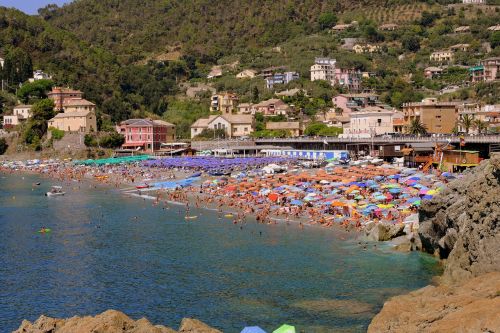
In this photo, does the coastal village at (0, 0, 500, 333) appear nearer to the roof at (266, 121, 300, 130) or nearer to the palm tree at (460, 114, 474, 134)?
the roof at (266, 121, 300, 130)

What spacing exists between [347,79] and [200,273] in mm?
89885

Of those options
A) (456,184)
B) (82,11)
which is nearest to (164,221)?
(456,184)

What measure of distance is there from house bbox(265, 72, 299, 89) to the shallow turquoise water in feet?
245

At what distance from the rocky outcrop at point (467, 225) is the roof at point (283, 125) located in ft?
195

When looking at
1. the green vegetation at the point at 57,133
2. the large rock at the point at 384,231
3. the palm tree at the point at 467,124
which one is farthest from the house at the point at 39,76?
the large rock at the point at 384,231

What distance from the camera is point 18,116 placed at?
92.5m

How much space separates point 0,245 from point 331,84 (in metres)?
83.9

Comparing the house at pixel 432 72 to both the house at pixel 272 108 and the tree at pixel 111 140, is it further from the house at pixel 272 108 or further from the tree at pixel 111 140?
the tree at pixel 111 140

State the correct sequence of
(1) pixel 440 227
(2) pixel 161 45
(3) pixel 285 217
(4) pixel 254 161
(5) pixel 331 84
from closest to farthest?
(1) pixel 440 227 → (3) pixel 285 217 → (4) pixel 254 161 → (5) pixel 331 84 → (2) pixel 161 45

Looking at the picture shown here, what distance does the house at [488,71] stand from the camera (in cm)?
10600

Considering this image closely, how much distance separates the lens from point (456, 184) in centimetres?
2905

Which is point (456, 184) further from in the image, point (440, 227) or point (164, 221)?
point (164, 221)

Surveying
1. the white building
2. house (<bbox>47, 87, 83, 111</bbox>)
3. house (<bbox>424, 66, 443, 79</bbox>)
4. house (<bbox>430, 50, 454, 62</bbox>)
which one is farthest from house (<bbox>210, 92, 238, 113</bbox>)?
house (<bbox>430, 50, 454, 62</bbox>)

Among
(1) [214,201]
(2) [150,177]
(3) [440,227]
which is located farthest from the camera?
(2) [150,177]
